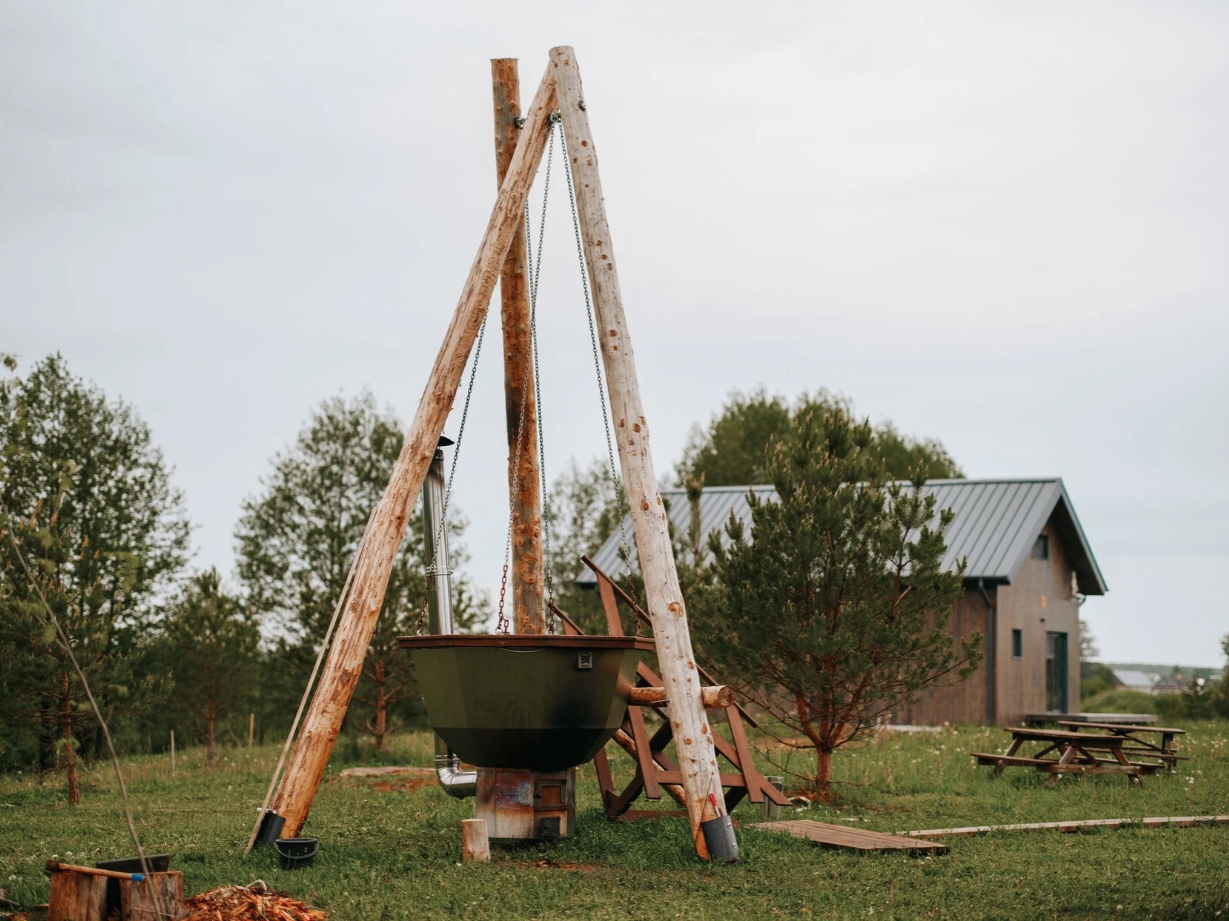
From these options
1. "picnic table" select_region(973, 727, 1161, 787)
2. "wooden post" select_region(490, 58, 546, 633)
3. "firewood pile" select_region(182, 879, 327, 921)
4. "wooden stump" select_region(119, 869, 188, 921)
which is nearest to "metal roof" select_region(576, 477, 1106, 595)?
"picnic table" select_region(973, 727, 1161, 787)

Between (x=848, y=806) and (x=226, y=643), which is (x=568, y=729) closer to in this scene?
(x=848, y=806)

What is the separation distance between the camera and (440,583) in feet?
30.1

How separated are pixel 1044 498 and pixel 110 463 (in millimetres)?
17648

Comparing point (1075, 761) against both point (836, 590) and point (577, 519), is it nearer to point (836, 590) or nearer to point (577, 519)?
point (836, 590)

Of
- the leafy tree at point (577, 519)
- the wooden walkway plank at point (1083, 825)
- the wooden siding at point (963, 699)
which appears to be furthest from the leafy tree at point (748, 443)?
the wooden walkway plank at point (1083, 825)

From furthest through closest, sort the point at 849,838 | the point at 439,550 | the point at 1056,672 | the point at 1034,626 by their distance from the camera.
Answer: the point at 1056,672 < the point at 1034,626 < the point at 439,550 < the point at 849,838

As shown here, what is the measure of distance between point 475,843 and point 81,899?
259 centimetres

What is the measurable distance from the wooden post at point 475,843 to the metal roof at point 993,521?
43.1ft

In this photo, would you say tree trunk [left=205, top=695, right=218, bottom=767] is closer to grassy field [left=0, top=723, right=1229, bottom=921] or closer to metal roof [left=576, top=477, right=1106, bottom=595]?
grassy field [left=0, top=723, right=1229, bottom=921]

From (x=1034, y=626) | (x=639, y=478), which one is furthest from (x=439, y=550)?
(x=1034, y=626)

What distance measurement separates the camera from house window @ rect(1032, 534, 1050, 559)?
24125 millimetres

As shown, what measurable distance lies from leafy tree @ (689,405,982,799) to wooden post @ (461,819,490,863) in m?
4.28

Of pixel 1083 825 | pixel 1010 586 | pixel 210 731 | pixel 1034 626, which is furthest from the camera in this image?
pixel 1034 626

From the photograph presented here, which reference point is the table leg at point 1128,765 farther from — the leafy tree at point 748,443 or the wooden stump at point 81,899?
the leafy tree at point 748,443
